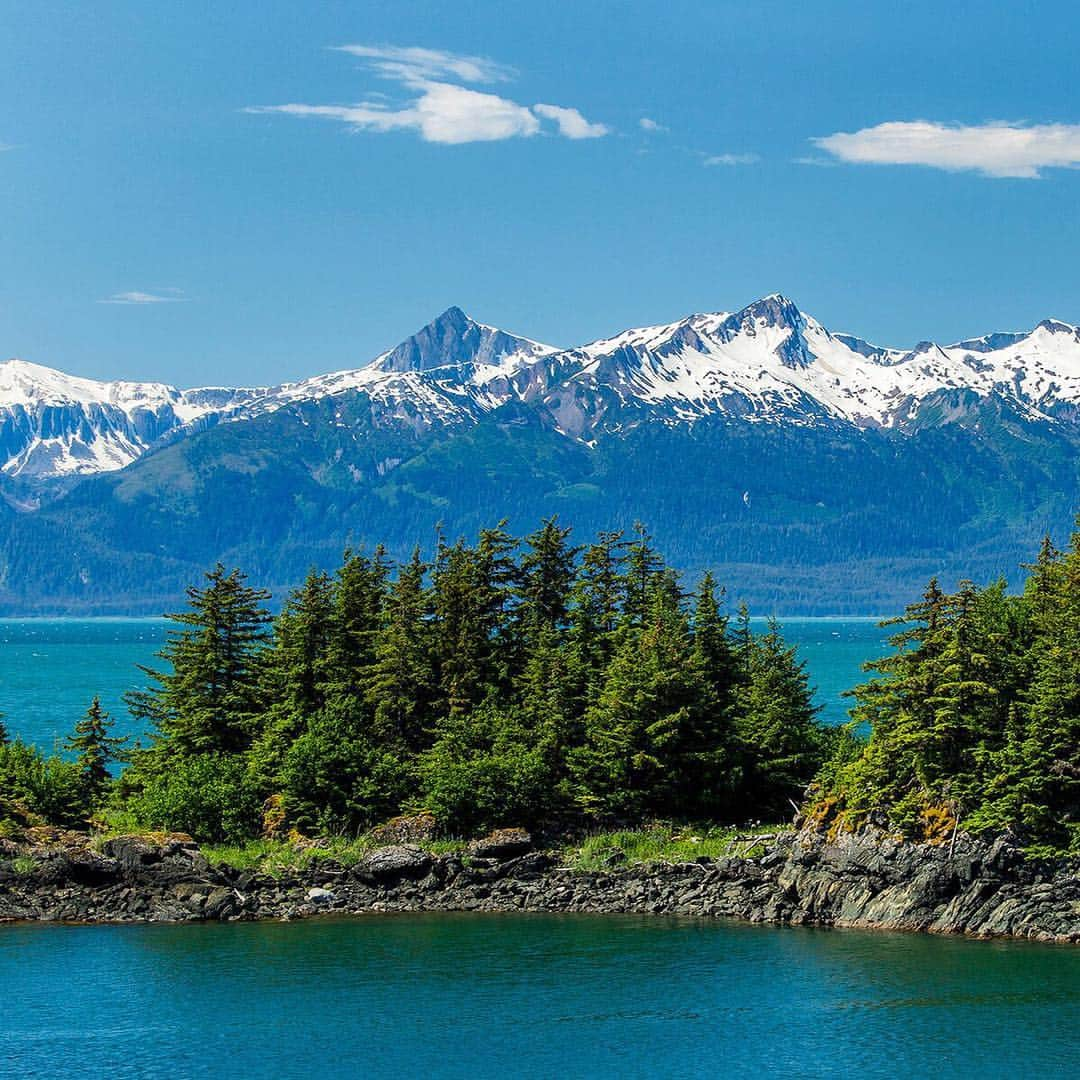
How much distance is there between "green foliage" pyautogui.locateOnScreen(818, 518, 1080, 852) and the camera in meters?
74.4

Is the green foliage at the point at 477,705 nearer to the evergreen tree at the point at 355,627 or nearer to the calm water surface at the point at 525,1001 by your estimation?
the evergreen tree at the point at 355,627

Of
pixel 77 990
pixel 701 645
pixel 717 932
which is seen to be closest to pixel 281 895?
pixel 77 990

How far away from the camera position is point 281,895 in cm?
8038

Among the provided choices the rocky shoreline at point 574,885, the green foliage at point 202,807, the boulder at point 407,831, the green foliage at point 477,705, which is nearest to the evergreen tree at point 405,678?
the green foliage at point 477,705

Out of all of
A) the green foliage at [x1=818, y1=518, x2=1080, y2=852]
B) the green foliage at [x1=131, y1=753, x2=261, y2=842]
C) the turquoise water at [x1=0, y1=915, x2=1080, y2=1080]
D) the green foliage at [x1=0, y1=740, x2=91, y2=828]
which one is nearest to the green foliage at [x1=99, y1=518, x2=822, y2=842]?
the green foliage at [x1=131, y1=753, x2=261, y2=842]

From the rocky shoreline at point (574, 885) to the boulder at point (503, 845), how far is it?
88mm

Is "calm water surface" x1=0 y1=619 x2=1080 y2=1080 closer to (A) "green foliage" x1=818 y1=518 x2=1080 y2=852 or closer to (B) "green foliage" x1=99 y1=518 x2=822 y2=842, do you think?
(A) "green foliage" x1=818 y1=518 x2=1080 y2=852

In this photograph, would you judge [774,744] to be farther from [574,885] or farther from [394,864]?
[394,864]

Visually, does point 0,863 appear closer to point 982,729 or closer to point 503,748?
point 503,748

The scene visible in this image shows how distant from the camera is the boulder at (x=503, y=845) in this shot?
84.4m

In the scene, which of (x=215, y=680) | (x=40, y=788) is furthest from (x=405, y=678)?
(x=40, y=788)

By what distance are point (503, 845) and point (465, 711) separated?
48.2ft

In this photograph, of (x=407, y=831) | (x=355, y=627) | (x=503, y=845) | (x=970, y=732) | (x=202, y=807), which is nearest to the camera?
(x=970, y=732)

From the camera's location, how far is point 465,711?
9825cm
